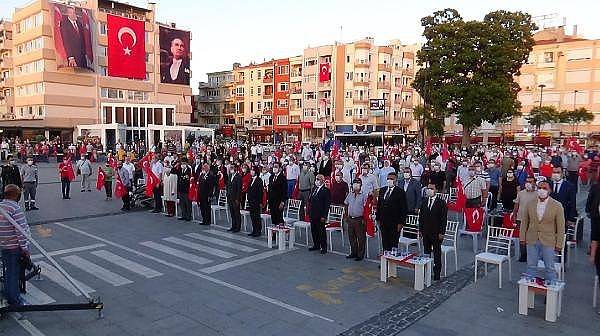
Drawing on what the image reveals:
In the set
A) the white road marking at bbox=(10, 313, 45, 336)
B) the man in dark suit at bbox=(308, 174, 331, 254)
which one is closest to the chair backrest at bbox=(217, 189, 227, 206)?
the man in dark suit at bbox=(308, 174, 331, 254)

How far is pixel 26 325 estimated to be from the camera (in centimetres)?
679

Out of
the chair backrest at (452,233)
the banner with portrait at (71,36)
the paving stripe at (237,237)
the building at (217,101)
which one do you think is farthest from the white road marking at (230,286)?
the building at (217,101)

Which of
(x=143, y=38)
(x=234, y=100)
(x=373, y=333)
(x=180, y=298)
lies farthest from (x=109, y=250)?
(x=234, y=100)

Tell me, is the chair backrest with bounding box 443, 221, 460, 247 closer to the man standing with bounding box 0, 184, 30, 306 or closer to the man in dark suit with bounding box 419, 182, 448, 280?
the man in dark suit with bounding box 419, 182, 448, 280

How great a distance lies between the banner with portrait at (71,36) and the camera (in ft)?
178

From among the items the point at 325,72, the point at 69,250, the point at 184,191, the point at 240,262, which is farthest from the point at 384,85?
the point at 69,250

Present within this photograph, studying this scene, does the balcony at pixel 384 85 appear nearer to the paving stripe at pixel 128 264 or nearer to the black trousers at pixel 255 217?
the black trousers at pixel 255 217

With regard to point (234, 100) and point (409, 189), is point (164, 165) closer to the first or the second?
point (409, 189)

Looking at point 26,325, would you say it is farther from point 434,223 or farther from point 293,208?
point 293,208

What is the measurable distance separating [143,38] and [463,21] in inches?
1632

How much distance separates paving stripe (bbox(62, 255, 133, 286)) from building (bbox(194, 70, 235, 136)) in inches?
3107

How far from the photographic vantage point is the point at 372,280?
30.4ft

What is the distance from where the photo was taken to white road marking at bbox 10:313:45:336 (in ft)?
21.5

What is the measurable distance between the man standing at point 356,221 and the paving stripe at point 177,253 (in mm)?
3344
